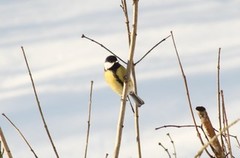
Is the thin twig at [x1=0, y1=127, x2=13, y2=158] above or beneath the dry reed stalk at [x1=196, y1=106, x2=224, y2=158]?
above

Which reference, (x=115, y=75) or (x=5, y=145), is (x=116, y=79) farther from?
(x=5, y=145)

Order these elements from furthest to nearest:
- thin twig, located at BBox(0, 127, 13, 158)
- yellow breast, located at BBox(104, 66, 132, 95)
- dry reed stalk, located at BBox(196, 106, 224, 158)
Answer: yellow breast, located at BBox(104, 66, 132, 95)
dry reed stalk, located at BBox(196, 106, 224, 158)
thin twig, located at BBox(0, 127, 13, 158)

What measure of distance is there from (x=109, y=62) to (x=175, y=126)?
10.1 feet

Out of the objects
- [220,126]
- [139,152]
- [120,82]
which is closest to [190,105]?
[220,126]

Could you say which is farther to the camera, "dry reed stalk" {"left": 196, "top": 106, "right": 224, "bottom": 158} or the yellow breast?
the yellow breast

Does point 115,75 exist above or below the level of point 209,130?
above

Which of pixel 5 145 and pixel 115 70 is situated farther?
pixel 115 70

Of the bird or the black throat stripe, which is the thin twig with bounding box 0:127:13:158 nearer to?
the bird

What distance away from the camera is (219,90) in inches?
108

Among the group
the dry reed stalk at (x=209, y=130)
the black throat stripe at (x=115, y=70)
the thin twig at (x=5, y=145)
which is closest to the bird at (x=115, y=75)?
the black throat stripe at (x=115, y=70)

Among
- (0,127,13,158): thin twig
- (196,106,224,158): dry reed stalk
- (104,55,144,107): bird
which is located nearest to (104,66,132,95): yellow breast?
(104,55,144,107): bird

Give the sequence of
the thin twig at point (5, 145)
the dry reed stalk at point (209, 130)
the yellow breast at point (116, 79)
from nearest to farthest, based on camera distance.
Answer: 1. the thin twig at point (5, 145)
2. the dry reed stalk at point (209, 130)
3. the yellow breast at point (116, 79)

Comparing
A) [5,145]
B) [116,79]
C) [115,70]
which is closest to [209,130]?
[5,145]

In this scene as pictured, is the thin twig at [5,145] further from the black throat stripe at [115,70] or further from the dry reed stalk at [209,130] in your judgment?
the black throat stripe at [115,70]
